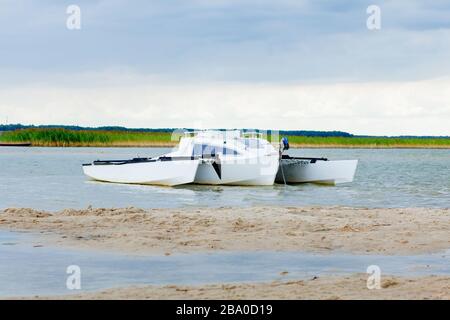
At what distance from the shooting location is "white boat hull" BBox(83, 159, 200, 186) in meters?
35.1

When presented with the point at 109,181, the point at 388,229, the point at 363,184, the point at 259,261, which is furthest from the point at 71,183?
the point at 259,261

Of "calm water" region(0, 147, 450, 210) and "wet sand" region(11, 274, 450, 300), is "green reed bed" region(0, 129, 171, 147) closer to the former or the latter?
"calm water" region(0, 147, 450, 210)

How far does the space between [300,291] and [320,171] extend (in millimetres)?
26697

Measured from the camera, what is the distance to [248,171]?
3609cm

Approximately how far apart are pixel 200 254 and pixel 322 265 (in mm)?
2150

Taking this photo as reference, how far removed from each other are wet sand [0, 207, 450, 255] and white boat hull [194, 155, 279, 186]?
526 inches

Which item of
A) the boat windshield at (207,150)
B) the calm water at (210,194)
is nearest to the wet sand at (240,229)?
the calm water at (210,194)

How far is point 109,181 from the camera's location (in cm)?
3809

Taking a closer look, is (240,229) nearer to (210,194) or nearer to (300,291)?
(300,291)

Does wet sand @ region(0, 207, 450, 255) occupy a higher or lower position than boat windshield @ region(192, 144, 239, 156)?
lower

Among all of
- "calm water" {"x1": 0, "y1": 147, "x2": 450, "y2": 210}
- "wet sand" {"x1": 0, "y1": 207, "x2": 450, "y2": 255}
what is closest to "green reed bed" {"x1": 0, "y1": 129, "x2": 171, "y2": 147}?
"calm water" {"x1": 0, "y1": 147, "x2": 450, "y2": 210}

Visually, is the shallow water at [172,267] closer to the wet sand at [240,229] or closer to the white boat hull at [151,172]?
the wet sand at [240,229]

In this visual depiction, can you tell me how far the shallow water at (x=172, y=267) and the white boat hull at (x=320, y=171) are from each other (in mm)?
22569

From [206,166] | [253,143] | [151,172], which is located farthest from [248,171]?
[151,172]
